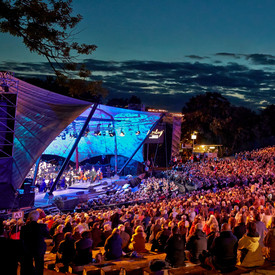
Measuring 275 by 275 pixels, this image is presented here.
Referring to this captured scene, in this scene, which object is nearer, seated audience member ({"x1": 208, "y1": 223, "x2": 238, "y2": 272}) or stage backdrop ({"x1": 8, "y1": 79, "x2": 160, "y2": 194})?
seated audience member ({"x1": 208, "y1": 223, "x2": 238, "y2": 272})

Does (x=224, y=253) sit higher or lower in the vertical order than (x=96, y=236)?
higher

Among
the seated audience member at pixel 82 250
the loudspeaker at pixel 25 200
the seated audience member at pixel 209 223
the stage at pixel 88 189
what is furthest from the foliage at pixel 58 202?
the seated audience member at pixel 82 250

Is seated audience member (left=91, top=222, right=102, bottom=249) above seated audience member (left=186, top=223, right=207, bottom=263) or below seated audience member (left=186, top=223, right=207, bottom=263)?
below

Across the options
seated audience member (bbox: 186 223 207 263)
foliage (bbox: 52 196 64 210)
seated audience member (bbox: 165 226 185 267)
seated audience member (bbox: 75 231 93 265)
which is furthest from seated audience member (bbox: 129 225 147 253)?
foliage (bbox: 52 196 64 210)

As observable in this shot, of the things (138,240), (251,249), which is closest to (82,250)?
(138,240)

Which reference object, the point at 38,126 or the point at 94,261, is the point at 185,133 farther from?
the point at 94,261

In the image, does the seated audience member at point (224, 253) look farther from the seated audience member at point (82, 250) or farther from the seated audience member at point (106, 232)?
the seated audience member at point (106, 232)

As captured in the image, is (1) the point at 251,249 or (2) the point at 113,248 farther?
(2) the point at 113,248

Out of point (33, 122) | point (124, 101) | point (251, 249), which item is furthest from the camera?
point (124, 101)

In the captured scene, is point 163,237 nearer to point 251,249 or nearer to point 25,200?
point 251,249

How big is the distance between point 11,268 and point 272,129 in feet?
182

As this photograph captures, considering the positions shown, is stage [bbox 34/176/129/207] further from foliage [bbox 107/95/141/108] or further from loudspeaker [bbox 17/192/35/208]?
foliage [bbox 107/95/141/108]

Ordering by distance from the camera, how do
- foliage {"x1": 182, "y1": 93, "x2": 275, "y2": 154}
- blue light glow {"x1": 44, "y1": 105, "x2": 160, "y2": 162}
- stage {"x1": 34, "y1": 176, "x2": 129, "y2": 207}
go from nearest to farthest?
1. stage {"x1": 34, "y1": 176, "x2": 129, "y2": 207}
2. blue light glow {"x1": 44, "y1": 105, "x2": 160, "y2": 162}
3. foliage {"x1": 182, "y1": 93, "x2": 275, "y2": 154}

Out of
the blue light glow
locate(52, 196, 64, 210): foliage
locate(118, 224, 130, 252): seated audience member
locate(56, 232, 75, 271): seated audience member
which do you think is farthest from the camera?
the blue light glow
